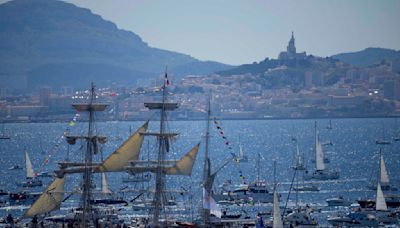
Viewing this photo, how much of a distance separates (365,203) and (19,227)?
2425 cm

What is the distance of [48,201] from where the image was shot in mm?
50469

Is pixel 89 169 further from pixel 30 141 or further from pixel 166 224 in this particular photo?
pixel 30 141

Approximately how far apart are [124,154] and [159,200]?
138 inches

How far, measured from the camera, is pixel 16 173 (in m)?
101

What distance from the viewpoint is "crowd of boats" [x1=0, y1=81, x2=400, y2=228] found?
50.2m

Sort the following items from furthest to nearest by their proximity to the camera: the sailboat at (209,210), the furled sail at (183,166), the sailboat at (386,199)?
the sailboat at (386,199) < the furled sail at (183,166) < the sailboat at (209,210)

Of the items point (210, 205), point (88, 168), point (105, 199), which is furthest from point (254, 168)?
point (88, 168)

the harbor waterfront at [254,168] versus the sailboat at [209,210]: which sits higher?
the sailboat at [209,210]

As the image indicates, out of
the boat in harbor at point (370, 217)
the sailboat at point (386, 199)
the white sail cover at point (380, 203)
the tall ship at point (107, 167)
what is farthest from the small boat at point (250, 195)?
the tall ship at point (107, 167)

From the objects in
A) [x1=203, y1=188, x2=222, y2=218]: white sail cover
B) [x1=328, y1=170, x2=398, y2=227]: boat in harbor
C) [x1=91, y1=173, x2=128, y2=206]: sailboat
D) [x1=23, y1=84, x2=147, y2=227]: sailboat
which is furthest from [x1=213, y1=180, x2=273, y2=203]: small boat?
[x1=203, y1=188, x2=222, y2=218]: white sail cover

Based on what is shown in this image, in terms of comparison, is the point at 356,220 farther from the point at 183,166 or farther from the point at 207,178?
the point at 183,166

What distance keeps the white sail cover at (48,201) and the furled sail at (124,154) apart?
7.23 ft

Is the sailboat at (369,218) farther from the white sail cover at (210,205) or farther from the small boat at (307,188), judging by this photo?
the small boat at (307,188)

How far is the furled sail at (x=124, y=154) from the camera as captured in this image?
167 feet
